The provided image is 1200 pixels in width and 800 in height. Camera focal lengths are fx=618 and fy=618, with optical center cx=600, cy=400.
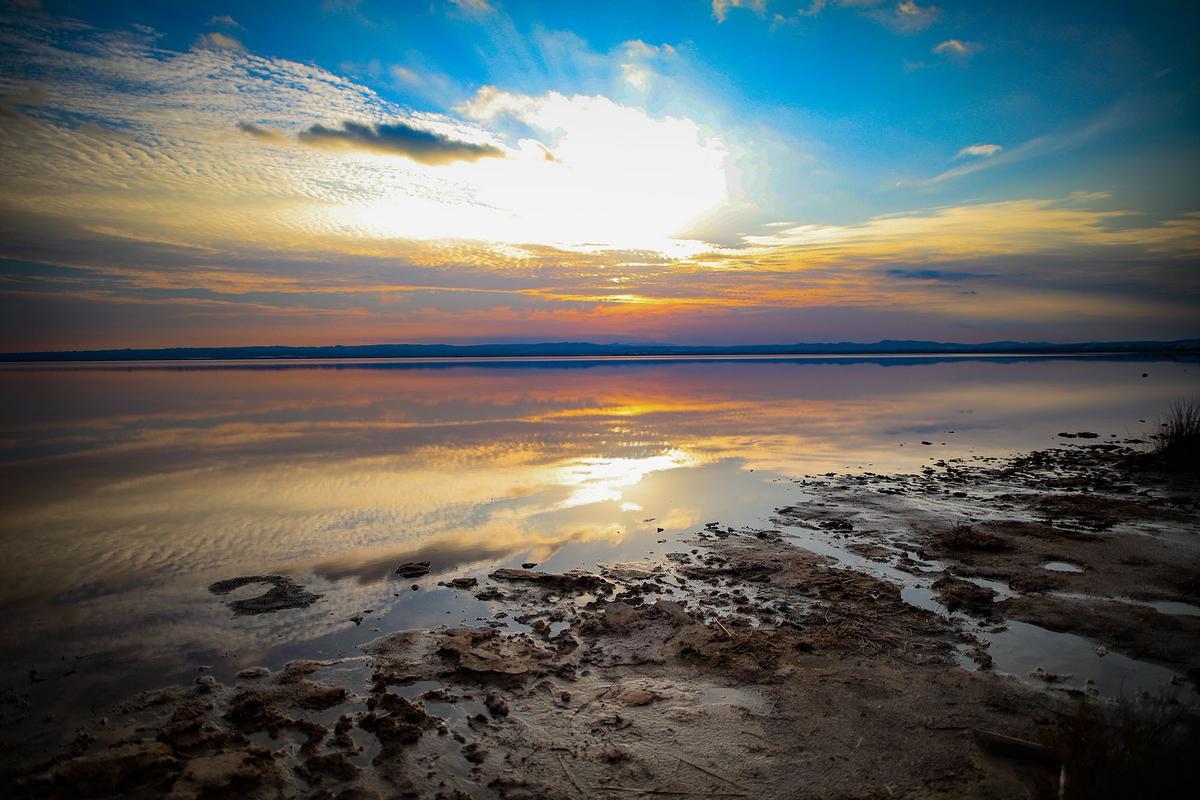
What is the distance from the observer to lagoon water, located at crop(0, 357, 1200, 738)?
639cm

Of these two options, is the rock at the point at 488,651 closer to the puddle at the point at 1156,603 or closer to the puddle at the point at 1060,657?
the puddle at the point at 1060,657

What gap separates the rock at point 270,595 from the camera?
692cm

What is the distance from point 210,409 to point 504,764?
91.1ft

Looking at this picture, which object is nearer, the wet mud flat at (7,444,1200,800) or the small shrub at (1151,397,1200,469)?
the wet mud flat at (7,444,1200,800)

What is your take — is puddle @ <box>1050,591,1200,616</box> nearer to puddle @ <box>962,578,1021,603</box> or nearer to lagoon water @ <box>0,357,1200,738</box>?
puddle @ <box>962,578,1021,603</box>

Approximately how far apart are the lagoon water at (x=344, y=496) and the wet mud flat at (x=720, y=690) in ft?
2.08

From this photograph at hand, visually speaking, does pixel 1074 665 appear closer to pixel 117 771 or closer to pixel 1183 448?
pixel 117 771

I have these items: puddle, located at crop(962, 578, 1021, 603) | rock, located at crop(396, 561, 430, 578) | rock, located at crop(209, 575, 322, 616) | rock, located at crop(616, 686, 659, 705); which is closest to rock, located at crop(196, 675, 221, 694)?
rock, located at crop(209, 575, 322, 616)

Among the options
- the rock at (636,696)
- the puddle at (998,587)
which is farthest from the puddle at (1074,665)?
the rock at (636,696)

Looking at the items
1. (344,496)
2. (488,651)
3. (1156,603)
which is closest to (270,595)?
(488,651)

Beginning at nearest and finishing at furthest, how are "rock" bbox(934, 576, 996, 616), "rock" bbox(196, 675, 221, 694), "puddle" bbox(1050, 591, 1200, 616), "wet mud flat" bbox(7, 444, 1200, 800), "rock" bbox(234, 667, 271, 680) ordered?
"wet mud flat" bbox(7, 444, 1200, 800) → "rock" bbox(196, 675, 221, 694) → "rock" bbox(234, 667, 271, 680) → "puddle" bbox(1050, 591, 1200, 616) → "rock" bbox(934, 576, 996, 616)

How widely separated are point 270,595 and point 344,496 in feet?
16.0

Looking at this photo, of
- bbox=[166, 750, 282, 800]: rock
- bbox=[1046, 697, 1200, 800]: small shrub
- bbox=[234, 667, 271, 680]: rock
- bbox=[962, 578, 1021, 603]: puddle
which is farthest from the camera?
bbox=[962, 578, 1021, 603]: puddle

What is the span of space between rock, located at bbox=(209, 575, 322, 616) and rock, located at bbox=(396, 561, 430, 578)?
3.50 feet
